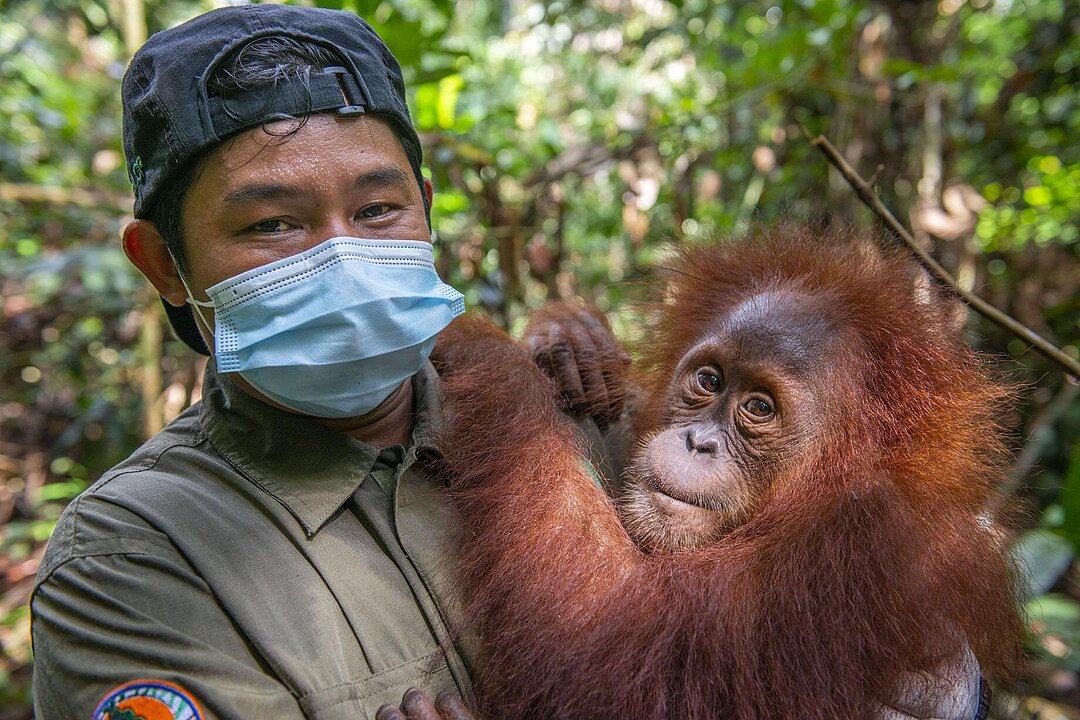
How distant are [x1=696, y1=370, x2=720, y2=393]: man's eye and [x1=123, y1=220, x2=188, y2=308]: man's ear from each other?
1.34m

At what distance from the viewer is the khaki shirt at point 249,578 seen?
126cm

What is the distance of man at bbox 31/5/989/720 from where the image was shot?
1.31 meters

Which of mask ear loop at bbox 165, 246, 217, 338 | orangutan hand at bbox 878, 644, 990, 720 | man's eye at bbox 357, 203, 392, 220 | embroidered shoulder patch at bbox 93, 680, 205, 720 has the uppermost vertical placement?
man's eye at bbox 357, 203, 392, 220

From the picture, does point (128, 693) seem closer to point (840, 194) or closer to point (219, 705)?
point (219, 705)

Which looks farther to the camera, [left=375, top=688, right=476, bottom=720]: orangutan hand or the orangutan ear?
the orangutan ear

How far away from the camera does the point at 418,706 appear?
1.36m

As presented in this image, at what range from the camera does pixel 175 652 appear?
4.08 feet

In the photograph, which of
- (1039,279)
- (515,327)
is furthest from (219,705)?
(1039,279)

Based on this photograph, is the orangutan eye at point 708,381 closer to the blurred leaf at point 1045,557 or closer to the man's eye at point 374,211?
the man's eye at point 374,211

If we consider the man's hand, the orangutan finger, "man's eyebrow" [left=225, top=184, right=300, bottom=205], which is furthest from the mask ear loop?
the man's hand

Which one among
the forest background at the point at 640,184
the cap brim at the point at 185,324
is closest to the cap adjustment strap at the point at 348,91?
the cap brim at the point at 185,324

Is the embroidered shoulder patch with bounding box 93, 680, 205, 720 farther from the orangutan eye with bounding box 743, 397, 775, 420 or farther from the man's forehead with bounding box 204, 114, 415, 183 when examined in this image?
the orangutan eye with bounding box 743, 397, 775, 420

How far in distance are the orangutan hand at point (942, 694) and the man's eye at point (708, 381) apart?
838 millimetres

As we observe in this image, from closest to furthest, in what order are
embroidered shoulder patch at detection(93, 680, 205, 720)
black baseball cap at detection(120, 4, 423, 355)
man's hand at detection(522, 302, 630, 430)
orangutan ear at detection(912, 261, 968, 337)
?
embroidered shoulder patch at detection(93, 680, 205, 720) < black baseball cap at detection(120, 4, 423, 355) < orangutan ear at detection(912, 261, 968, 337) < man's hand at detection(522, 302, 630, 430)
